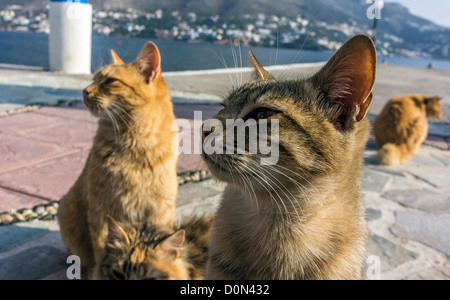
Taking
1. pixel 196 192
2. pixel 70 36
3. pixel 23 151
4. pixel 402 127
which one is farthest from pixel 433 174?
pixel 70 36

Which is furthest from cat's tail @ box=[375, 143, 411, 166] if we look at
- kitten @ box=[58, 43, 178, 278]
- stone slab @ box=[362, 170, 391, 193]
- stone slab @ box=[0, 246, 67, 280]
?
stone slab @ box=[0, 246, 67, 280]

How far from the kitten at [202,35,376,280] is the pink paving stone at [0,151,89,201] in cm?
264

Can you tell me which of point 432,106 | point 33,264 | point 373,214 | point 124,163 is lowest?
point 33,264

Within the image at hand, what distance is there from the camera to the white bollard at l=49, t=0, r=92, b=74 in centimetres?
1043

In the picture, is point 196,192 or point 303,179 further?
point 196,192

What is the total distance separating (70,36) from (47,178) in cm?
789

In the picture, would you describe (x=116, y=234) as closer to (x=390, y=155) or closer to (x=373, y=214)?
(x=373, y=214)

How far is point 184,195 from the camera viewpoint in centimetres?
410

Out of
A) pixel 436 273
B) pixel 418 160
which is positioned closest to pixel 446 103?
pixel 418 160

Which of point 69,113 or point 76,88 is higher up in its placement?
point 76,88

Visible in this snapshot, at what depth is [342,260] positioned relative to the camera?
5.63 ft

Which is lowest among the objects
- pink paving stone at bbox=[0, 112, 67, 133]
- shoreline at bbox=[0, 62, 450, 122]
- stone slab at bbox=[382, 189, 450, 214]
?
stone slab at bbox=[382, 189, 450, 214]

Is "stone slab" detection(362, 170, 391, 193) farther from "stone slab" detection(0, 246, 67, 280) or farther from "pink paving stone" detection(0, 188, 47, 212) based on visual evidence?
"pink paving stone" detection(0, 188, 47, 212)

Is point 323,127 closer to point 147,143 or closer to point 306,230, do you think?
point 306,230
